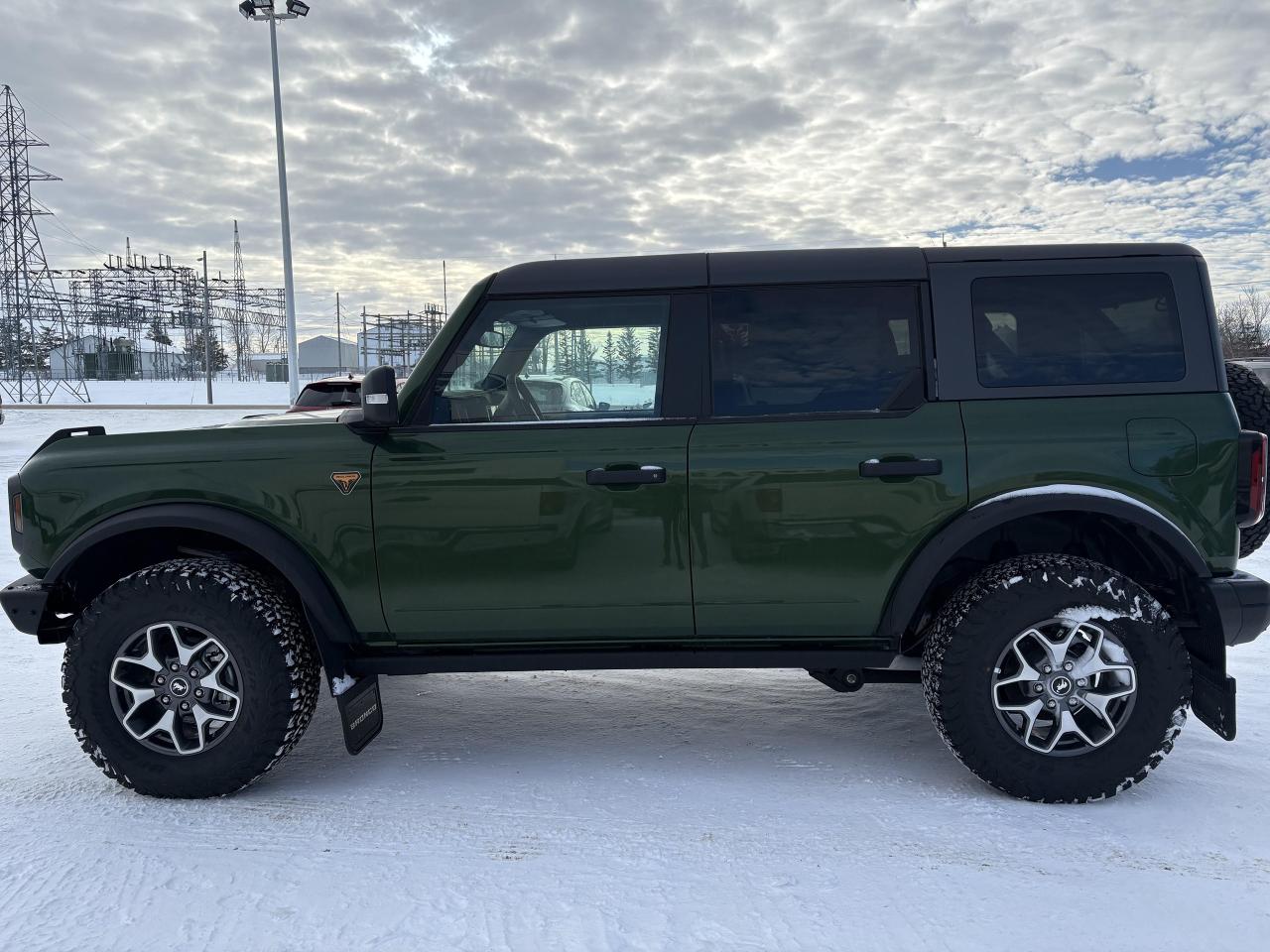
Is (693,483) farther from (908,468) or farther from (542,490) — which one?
(908,468)

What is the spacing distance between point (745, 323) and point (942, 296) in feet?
2.33

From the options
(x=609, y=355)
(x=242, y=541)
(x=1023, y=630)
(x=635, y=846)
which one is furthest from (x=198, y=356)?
(x=1023, y=630)

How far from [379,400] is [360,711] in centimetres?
116

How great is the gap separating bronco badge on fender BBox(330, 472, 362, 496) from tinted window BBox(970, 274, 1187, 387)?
226 cm

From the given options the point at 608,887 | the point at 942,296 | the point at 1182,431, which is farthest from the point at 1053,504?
the point at 608,887

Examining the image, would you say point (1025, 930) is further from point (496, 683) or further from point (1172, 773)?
point (496, 683)

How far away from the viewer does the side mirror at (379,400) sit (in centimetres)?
317

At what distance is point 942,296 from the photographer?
10.6ft

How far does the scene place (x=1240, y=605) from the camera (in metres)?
3.06

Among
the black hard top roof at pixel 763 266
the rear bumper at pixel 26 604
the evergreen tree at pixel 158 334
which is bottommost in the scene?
the rear bumper at pixel 26 604

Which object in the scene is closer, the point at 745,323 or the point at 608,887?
the point at 608,887

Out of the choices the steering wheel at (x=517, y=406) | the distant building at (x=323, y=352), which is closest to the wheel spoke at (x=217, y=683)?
the steering wheel at (x=517, y=406)

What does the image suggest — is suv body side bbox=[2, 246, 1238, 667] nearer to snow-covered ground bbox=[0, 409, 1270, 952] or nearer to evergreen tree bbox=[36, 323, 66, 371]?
snow-covered ground bbox=[0, 409, 1270, 952]

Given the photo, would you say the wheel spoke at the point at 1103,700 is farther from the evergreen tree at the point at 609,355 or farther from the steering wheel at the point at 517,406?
the steering wheel at the point at 517,406
